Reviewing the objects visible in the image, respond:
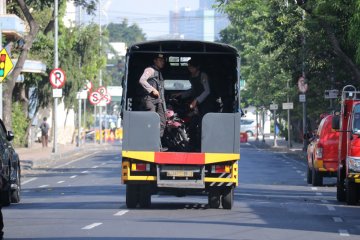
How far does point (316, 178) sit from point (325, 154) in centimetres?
96

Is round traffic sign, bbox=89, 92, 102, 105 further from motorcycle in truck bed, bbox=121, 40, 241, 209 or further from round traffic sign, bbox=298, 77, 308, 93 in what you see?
motorcycle in truck bed, bbox=121, 40, 241, 209

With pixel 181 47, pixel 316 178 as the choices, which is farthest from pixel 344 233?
pixel 316 178

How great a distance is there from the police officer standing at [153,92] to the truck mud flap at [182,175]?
2.79ft

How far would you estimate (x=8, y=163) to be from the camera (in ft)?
83.7

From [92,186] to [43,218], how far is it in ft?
39.1

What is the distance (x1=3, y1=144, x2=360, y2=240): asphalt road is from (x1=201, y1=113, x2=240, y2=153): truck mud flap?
122 cm

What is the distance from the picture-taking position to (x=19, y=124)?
220 ft

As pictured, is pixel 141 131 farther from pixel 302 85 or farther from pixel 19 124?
pixel 19 124

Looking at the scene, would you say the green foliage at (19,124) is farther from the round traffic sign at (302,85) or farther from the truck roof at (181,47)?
the truck roof at (181,47)

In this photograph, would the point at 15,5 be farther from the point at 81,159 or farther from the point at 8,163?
the point at 8,163

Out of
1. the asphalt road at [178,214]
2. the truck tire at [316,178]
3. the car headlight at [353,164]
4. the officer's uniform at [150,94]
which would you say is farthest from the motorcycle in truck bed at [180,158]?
the truck tire at [316,178]

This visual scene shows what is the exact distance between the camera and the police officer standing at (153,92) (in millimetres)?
24266

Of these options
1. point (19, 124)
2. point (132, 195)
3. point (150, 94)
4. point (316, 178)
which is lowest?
point (316, 178)

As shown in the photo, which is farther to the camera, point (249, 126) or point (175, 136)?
point (249, 126)
